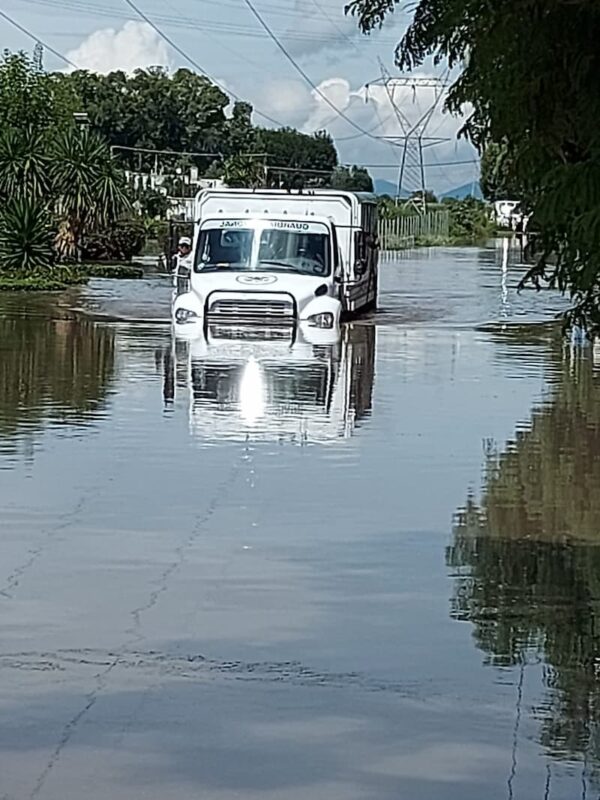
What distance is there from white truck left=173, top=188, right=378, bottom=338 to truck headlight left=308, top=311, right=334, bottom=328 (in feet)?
0.05

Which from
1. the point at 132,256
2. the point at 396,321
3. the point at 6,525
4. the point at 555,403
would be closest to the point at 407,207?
the point at 132,256

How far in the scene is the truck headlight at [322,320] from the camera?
25.9m

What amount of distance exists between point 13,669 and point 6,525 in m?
3.38

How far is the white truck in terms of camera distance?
25.4 m

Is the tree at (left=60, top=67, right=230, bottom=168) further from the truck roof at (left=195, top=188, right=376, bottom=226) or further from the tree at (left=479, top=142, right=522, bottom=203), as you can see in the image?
the tree at (left=479, top=142, right=522, bottom=203)

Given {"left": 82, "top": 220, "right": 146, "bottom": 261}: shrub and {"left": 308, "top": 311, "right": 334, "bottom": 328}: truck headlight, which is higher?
{"left": 82, "top": 220, "right": 146, "bottom": 261}: shrub

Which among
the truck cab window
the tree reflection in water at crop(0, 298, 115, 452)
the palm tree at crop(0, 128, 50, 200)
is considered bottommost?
the tree reflection in water at crop(0, 298, 115, 452)

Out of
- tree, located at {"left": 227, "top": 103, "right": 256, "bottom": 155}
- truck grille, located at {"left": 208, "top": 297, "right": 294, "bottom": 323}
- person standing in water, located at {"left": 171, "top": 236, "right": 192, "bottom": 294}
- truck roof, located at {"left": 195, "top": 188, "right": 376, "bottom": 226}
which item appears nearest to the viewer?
truck grille, located at {"left": 208, "top": 297, "right": 294, "bottom": 323}

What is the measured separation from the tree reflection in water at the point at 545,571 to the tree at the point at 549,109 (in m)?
1.58

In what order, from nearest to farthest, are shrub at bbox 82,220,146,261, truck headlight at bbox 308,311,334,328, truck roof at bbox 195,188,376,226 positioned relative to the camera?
truck headlight at bbox 308,311,334,328 → truck roof at bbox 195,188,376,226 → shrub at bbox 82,220,146,261

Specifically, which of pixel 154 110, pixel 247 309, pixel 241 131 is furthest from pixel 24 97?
pixel 241 131

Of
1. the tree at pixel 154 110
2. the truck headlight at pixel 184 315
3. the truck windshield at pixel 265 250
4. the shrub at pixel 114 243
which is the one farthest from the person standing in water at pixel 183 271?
the tree at pixel 154 110

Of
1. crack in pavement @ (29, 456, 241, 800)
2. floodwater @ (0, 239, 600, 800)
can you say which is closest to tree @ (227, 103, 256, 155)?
floodwater @ (0, 239, 600, 800)

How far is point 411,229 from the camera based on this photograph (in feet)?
289
